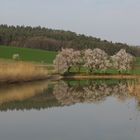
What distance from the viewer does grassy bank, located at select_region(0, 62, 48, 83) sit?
36719 mm

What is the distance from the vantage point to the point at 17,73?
38.8 metres

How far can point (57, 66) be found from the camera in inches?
2479

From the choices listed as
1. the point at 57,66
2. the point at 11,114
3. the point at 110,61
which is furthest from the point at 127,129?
the point at 110,61

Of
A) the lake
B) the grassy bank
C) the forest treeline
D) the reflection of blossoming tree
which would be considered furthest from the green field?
the lake

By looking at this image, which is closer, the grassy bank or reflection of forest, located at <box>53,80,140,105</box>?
reflection of forest, located at <box>53,80,140,105</box>

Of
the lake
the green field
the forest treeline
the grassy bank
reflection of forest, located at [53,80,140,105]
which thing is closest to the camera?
the lake

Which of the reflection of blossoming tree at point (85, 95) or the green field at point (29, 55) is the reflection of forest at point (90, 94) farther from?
the green field at point (29, 55)

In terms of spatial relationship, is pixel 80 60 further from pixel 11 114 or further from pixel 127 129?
pixel 127 129

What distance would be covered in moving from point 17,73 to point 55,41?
A: 228 ft

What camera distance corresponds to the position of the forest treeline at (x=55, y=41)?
338 feet

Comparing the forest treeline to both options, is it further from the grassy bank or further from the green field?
the grassy bank

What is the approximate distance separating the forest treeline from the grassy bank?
56839mm

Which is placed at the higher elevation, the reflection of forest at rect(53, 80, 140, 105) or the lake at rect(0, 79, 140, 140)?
the lake at rect(0, 79, 140, 140)

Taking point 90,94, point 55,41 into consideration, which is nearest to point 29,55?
point 55,41
